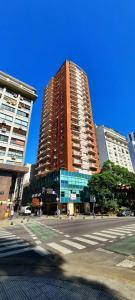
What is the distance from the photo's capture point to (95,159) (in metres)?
60.3

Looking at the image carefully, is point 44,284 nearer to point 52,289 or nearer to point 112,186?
point 52,289

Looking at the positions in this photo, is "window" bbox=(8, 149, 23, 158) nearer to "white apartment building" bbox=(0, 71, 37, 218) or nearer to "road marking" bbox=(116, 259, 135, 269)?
"white apartment building" bbox=(0, 71, 37, 218)

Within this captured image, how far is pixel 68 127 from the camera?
5766cm

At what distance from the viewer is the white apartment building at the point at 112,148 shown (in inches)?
3160

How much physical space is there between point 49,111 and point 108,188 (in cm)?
4606

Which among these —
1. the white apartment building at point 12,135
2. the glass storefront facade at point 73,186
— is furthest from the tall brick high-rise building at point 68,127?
the white apartment building at point 12,135

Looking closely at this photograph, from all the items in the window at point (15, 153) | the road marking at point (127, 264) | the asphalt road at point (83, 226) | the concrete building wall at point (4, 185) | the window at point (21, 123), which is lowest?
the road marking at point (127, 264)

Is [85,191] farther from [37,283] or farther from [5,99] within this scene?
[37,283]

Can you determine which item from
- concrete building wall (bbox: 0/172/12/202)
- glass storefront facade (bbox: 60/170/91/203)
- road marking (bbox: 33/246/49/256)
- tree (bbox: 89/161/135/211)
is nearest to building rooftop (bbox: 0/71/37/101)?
glass storefront facade (bbox: 60/170/91/203)

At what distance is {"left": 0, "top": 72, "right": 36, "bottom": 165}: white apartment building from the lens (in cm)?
3686

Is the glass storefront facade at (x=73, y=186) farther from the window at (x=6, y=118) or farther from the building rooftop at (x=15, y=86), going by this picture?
the building rooftop at (x=15, y=86)

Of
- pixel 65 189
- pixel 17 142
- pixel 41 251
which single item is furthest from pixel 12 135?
pixel 41 251

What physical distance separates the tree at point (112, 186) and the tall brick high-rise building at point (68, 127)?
994cm

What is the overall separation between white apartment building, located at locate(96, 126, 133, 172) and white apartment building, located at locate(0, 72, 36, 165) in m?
46.6
